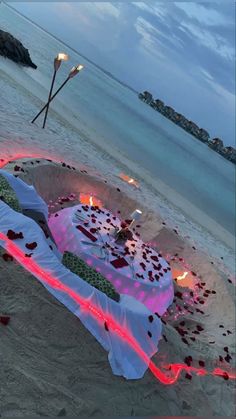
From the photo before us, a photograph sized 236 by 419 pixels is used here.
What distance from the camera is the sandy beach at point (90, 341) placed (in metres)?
4.77

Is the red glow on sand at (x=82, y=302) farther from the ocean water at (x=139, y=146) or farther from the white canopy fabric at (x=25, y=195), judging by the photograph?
the ocean water at (x=139, y=146)

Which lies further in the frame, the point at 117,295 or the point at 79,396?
the point at 117,295

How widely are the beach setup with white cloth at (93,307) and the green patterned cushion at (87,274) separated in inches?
6.4

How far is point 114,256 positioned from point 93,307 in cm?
251

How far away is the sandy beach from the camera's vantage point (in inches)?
188

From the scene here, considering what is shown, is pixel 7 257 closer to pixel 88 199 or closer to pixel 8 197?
pixel 8 197

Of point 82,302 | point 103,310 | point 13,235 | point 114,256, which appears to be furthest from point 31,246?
point 114,256

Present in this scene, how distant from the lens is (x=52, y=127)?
54.5 feet

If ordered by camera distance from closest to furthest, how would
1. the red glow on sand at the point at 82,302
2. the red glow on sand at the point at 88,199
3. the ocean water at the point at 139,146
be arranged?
the red glow on sand at the point at 82,302, the red glow on sand at the point at 88,199, the ocean water at the point at 139,146

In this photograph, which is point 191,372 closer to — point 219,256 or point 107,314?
point 107,314

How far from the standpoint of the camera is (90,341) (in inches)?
216

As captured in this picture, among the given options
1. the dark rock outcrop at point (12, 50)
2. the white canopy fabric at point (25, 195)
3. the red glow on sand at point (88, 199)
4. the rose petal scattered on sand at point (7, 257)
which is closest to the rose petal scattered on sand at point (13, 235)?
the rose petal scattered on sand at point (7, 257)

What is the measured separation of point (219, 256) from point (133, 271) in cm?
762

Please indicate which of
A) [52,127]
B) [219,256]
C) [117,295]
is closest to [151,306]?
[117,295]
